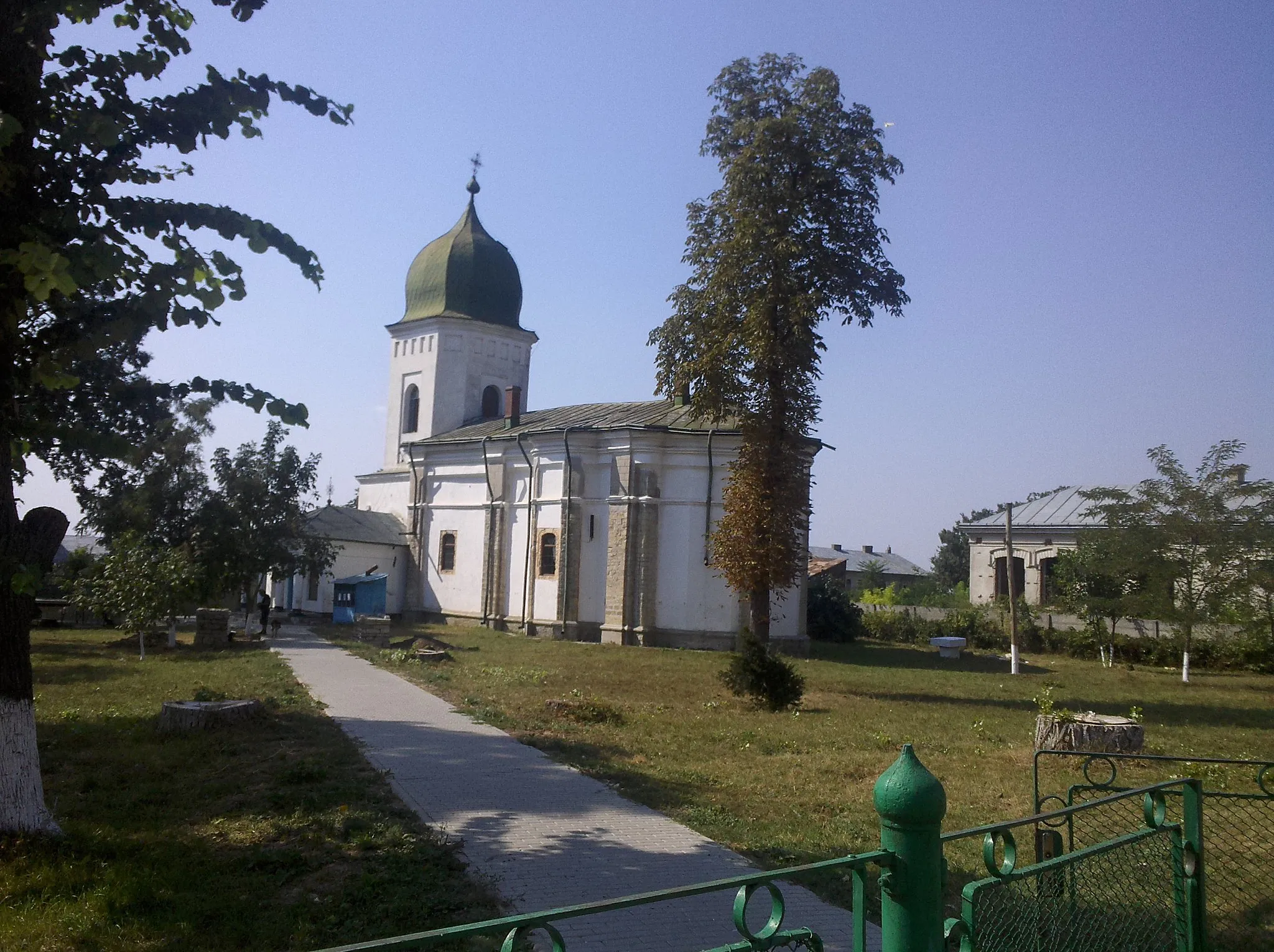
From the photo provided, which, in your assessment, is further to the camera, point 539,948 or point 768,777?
point 768,777

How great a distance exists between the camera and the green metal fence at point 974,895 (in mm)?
2613

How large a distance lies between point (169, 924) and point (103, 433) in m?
3.16

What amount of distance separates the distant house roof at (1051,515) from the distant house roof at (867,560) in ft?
89.3

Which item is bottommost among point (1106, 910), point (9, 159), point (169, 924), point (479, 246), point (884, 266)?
point (169, 924)

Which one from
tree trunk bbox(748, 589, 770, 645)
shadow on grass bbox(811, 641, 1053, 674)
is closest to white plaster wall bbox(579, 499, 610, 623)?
shadow on grass bbox(811, 641, 1053, 674)

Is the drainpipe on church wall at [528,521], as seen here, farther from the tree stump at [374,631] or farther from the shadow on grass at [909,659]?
the shadow on grass at [909,659]

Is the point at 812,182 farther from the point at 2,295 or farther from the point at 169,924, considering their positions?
the point at 169,924

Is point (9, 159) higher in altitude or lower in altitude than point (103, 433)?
higher

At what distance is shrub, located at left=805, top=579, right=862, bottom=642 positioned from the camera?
115 feet

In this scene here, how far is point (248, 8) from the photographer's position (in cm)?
696

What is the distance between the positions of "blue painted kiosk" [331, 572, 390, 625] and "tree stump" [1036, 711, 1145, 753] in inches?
1029

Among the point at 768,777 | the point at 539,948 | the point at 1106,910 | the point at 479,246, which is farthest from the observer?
the point at 479,246

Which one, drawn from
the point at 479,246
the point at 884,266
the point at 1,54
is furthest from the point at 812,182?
the point at 479,246

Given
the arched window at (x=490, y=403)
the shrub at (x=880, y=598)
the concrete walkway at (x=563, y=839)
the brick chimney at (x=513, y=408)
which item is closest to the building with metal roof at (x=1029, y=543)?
the shrub at (x=880, y=598)
